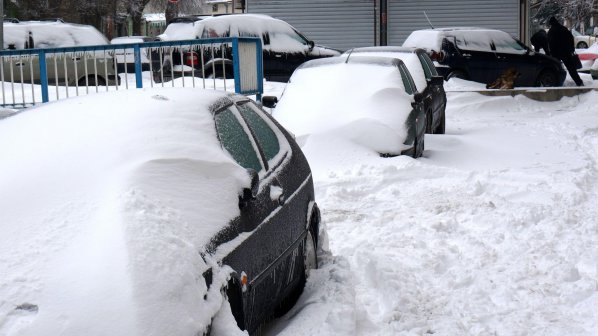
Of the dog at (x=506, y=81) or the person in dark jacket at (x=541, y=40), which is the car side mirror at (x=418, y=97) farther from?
the person in dark jacket at (x=541, y=40)

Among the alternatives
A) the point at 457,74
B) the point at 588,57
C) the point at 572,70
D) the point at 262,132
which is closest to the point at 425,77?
the point at 262,132

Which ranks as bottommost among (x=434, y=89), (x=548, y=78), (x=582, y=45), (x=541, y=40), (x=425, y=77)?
(x=582, y=45)

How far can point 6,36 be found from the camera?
820 inches

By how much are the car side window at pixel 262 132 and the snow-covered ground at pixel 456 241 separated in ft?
2.88

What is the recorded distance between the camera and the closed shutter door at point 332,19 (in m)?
30.5

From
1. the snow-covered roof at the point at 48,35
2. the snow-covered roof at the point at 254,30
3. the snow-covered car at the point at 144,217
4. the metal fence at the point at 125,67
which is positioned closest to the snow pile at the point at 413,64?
the metal fence at the point at 125,67

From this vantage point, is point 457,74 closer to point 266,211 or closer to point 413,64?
point 413,64

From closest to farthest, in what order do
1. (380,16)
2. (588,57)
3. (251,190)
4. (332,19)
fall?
1. (251,190)
2. (380,16)
3. (588,57)
4. (332,19)

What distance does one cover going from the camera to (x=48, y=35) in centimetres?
2119

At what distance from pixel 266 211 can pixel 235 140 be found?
0.45 meters

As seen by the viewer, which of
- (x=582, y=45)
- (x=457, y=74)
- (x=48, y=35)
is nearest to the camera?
(x=48, y=35)

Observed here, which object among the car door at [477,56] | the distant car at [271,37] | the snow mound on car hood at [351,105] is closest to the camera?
the snow mound on car hood at [351,105]

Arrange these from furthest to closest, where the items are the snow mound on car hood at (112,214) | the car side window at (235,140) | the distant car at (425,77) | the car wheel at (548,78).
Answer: the car wheel at (548,78) < the distant car at (425,77) < the car side window at (235,140) < the snow mound on car hood at (112,214)

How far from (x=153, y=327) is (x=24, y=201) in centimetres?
98
